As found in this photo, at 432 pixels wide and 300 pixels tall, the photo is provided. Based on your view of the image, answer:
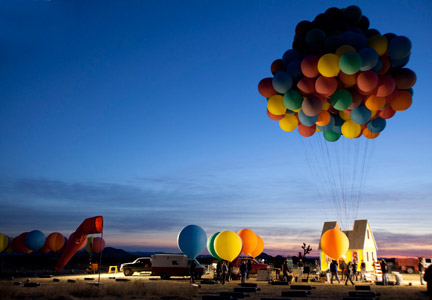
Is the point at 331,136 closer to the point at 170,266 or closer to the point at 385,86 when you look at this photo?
the point at 385,86

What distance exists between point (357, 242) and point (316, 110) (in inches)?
1084

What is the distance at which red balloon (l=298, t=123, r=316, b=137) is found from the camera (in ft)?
59.1

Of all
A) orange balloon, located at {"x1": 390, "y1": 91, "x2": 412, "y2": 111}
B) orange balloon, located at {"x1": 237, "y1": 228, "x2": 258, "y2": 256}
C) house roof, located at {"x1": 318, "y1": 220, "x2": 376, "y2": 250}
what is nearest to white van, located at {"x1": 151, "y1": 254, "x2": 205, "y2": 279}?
orange balloon, located at {"x1": 237, "y1": 228, "x2": 258, "y2": 256}

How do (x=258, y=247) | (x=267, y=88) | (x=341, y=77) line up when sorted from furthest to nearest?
(x=258, y=247) → (x=267, y=88) → (x=341, y=77)

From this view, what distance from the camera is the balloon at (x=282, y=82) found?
15.6m

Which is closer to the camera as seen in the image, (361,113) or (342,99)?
(342,99)

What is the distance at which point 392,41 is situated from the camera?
15383 millimetres

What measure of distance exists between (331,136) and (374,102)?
333cm

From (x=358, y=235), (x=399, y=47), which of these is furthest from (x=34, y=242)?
(x=399, y=47)

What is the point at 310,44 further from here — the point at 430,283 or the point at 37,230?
the point at 37,230

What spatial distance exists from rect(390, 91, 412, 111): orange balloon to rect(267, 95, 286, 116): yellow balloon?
467 cm

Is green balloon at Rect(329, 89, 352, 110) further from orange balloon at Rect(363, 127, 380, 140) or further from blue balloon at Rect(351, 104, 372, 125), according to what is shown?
orange balloon at Rect(363, 127, 380, 140)

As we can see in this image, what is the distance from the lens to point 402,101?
53.0 feet

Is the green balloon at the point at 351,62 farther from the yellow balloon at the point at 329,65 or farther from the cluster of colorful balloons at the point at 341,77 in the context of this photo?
the yellow balloon at the point at 329,65
